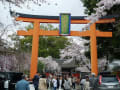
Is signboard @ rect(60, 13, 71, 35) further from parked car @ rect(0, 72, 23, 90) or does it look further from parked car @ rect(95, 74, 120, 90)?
parked car @ rect(95, 74, 120, 90)

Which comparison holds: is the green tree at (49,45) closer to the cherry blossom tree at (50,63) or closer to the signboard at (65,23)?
the cherry blossom tree at (50,63)

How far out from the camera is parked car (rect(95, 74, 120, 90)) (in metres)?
9.41

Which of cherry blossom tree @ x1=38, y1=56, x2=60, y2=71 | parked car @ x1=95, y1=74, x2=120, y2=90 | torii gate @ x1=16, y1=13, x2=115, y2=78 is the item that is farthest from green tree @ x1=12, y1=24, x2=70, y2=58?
parked car @ x1=95, y1=74, x2=120, y2=90

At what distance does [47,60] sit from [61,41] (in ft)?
18.3

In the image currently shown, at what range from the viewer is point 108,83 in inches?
376

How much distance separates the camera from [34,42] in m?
19.3

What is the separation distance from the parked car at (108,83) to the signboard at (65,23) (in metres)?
9.38

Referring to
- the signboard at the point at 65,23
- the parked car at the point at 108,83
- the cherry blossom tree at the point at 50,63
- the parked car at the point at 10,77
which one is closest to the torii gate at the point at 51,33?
the signboard at the point at 65,23

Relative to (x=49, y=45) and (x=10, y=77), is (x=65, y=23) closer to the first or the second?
(x=10, y=77)

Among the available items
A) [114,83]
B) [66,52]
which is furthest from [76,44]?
[114,83]

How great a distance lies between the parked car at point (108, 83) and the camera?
941cm

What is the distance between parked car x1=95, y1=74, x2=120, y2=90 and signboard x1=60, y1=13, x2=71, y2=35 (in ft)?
30.8

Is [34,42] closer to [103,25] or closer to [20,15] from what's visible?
[20,15]

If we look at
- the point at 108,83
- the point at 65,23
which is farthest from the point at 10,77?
the point at 65,23
